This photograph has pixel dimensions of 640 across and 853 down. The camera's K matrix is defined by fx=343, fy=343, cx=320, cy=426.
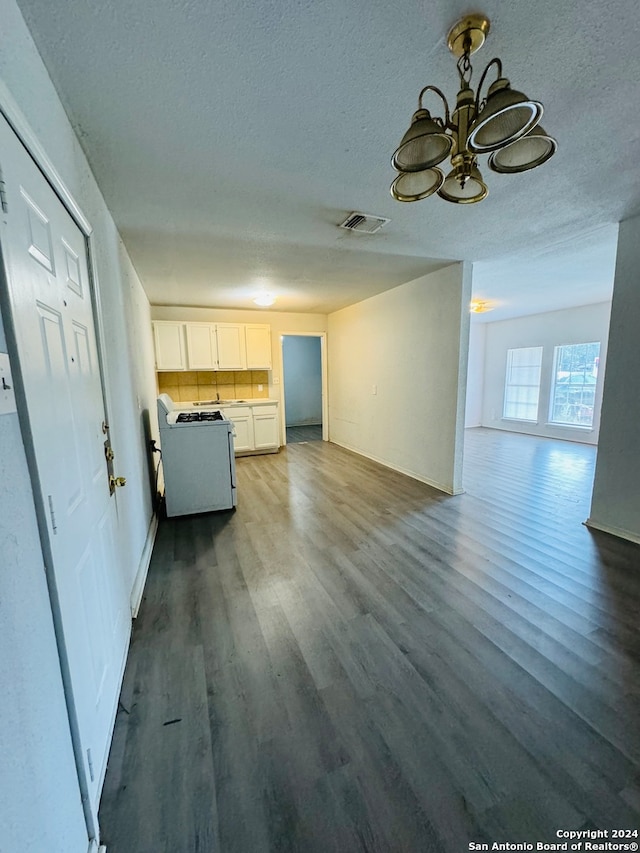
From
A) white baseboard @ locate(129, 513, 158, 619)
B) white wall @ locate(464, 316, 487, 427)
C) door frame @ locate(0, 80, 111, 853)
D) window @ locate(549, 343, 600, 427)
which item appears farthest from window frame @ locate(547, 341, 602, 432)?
door frame @ locate(0, 80, 111, 853)

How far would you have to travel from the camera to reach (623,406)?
9.04ft

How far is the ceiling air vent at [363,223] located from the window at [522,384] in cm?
592

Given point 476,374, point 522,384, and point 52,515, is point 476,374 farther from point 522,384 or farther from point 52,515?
point 52,515

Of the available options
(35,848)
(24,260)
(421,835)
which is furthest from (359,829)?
(24,260)

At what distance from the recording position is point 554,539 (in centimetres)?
281

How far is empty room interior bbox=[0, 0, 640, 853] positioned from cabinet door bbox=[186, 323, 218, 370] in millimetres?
2070

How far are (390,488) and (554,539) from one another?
5.63 feet

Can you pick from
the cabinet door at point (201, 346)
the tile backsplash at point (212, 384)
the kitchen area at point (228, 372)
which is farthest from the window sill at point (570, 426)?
the cabinet door at point (201, 346)

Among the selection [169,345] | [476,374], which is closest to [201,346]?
[169,345]

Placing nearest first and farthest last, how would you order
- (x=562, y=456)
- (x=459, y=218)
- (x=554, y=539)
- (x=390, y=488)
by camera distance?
(x=459, y=218) < (x=554, y=539) < (x=390, y=488) < (x=562, y=456)

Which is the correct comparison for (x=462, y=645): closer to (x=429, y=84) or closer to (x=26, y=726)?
(x=26, y=726)

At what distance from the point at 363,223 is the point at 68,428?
2.36 m

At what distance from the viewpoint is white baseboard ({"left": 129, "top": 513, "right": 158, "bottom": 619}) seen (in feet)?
6.68

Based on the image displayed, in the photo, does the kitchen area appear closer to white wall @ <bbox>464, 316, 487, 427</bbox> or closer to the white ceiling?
the white ceiling
